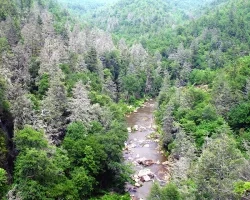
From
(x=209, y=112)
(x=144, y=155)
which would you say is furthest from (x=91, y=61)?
(x=209, y=112)

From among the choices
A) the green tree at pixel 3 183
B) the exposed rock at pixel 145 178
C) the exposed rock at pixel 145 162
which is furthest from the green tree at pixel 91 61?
the green tree at pixel 3 183

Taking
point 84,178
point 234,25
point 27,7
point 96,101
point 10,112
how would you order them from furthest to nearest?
point 234,25 → point 27,7 → point 96,101 → point 10,112 → point 84,178

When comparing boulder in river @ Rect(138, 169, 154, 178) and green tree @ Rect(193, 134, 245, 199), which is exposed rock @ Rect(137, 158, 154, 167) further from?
green tree @ Rect(193, 134, 245, 199)

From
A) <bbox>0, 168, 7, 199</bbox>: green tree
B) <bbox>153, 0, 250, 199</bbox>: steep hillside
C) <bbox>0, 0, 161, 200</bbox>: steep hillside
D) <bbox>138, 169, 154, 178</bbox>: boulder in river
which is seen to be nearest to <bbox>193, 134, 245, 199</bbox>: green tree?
<bbox>153, 0, 250, 199</bbox>: steep hillside

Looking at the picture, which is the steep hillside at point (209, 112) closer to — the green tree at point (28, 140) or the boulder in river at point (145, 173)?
the boulder in river at point (145, 173)

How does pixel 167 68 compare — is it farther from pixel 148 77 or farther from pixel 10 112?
pixel 10 112

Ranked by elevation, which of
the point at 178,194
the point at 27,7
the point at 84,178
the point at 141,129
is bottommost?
the point at 141,129

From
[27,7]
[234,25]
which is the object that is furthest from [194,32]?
[27,7]

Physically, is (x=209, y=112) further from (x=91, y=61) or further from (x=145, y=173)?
(x=91, y=61)
